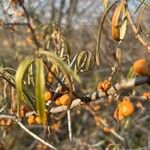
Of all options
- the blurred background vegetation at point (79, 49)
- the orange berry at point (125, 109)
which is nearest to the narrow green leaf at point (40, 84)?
the orange berry at point (125, 109)

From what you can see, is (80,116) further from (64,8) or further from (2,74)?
(2,74)

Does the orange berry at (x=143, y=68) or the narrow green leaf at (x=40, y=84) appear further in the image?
the narrow green leaf at (x=40, y=84)

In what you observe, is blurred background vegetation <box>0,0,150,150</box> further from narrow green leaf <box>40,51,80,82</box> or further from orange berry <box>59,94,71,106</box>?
narrow green leaf <box>40,51,80,82</box>

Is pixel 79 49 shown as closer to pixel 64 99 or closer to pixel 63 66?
pixel 64 99

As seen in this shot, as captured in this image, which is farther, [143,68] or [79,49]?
[79,49]

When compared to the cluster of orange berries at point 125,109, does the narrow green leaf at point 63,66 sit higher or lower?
higher

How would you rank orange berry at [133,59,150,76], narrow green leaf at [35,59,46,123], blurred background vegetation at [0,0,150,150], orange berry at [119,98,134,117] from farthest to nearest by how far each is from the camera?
blurred background vegetation at [0,0,150,150], orange berry at [119,98,134,117], narrow green leaf at [35,59,46,123], orange berry at [133,59,150,76]

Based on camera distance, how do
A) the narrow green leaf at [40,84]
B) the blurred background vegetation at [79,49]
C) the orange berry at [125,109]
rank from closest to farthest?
1. the narrow green leaf at [40,84]
2. the orange berry at [125,109]
3. the blurred background vegetation at [79,49]

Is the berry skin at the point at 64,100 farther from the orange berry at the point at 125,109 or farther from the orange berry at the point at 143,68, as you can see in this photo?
the orange berry at the point at 143,68

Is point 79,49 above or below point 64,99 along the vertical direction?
above

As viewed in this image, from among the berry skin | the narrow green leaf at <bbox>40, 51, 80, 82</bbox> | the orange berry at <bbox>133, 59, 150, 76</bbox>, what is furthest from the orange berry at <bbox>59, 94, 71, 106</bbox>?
the orange berry at <bbox>133, 59, 150, 76</bbox>

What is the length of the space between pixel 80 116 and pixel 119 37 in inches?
217

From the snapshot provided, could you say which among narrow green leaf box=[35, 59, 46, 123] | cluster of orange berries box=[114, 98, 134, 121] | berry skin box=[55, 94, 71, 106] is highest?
narrow green leaf box=[35, 59, 46, 123]

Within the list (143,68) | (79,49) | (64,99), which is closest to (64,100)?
(64,99)
